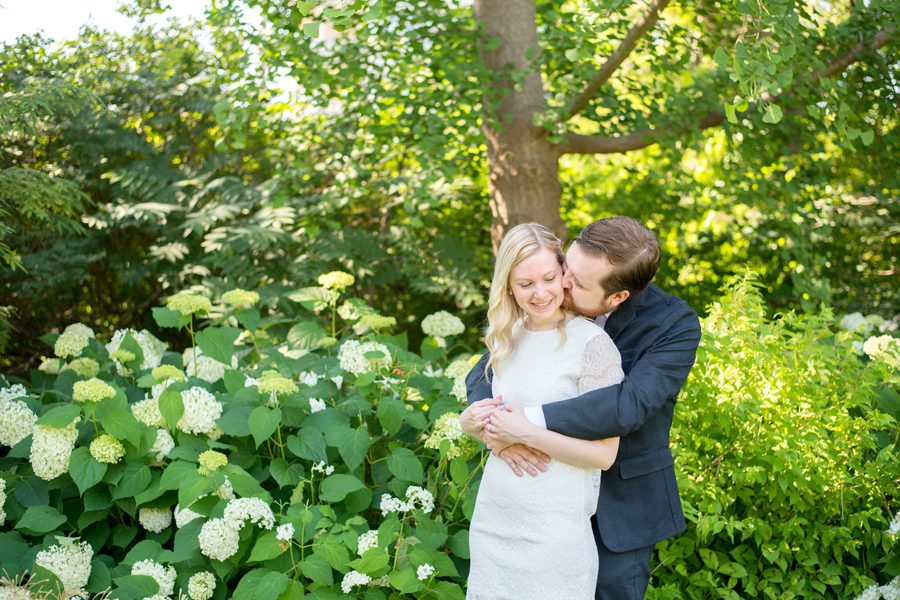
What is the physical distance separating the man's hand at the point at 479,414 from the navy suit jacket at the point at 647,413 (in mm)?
123

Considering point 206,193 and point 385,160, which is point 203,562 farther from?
point 385,160

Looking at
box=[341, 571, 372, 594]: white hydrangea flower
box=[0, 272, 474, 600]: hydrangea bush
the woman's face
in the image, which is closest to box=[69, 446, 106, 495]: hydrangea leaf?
box=[0, 272, 474, 600]: hydrangea bush

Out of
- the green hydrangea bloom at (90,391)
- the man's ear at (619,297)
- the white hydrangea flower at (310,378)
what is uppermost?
the man's ear at (619,297)

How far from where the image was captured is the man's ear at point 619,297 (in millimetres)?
2234

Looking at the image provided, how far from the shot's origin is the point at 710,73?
532cm

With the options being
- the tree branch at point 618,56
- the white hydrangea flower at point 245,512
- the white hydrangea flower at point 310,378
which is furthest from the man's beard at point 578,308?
the tree branch at point 618,56

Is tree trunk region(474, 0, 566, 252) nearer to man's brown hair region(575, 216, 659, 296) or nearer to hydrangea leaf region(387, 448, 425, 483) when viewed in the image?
hydrangea leaf region(387, 448, 425, 483)

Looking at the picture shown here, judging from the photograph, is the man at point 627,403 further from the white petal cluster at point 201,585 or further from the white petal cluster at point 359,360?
the white petal cluster at point 201,585

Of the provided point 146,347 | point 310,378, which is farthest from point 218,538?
point 146,347

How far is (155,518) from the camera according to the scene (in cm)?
305

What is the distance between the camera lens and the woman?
7.01ft

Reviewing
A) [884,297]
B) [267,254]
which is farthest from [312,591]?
[884,297]

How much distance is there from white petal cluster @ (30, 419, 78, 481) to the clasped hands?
5.16ft

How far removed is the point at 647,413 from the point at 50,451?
6.82 ft
